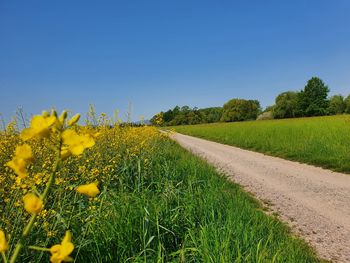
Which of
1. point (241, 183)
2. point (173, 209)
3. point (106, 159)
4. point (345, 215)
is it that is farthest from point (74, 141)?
point (241, 183)

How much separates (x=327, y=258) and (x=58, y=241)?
321 cm

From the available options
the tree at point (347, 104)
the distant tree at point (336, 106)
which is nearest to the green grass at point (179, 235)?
the tree at point (347, 104)

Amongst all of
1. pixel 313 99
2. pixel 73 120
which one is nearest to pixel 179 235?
pixel 73 120

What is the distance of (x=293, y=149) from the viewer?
43.5 feet

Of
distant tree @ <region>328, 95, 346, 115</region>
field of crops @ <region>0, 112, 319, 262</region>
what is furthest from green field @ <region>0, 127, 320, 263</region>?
distant tree @ <region>328, 95, 346, 115</region>

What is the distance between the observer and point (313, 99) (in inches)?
3260

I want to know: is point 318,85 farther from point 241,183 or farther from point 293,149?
point 241,183

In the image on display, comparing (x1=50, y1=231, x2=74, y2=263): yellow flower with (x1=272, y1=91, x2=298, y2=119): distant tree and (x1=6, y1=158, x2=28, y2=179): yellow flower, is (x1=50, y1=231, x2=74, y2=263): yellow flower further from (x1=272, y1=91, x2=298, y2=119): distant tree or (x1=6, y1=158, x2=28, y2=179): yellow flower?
(x1=272, y1=91, x2=298, y2=119): distant tree

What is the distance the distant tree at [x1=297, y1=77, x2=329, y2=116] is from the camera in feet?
268

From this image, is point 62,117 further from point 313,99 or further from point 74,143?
point 313,99

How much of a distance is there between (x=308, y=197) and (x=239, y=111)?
97.2 m

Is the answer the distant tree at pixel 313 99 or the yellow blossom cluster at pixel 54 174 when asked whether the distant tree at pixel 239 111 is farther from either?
the yellow blossom cluster at pixel 54 174

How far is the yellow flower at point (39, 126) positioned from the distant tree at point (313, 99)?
8564 cm

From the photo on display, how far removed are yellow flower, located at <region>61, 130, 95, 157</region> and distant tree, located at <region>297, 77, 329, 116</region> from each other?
8560cm
